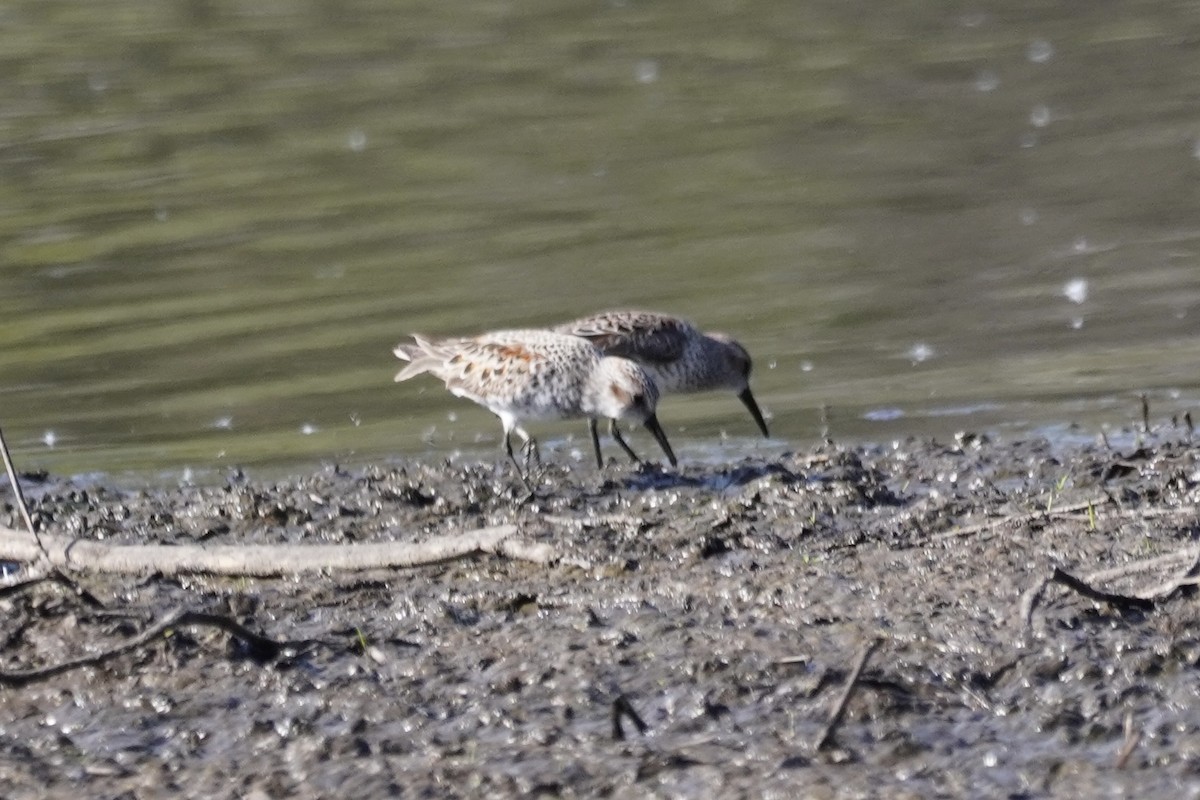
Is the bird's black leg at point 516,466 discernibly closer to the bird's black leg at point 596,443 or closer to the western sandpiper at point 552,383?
the western sandpiper at point 552,383

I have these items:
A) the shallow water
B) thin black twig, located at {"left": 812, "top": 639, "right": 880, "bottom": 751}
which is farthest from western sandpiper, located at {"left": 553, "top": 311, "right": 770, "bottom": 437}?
thin black twig, located at {"left": 812, "top": 639, "right": 880, "bottom": 751}

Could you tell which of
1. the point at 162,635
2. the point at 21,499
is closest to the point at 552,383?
the point at 21,499

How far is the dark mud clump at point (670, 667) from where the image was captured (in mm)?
4164

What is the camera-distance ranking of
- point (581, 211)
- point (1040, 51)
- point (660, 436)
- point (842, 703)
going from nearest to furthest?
1. point (842, 703)
2. point (660, 436)
3. point (581, 211)
4. point (1040, 51)

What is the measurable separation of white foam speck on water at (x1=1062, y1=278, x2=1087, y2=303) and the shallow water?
0.02m

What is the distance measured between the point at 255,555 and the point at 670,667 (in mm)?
1763

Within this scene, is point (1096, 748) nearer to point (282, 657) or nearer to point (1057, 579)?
point (1057, 579)

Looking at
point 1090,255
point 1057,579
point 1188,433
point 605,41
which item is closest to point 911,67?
point 605,41

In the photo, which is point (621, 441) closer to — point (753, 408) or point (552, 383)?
point (552, 383)

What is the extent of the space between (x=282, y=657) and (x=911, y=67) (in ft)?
43.2

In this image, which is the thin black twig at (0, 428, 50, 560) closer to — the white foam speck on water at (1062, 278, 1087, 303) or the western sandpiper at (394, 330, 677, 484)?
the western sandpiper at (394, 330, 677, 484)

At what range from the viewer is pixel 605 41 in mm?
18922

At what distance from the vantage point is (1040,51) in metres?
17.7

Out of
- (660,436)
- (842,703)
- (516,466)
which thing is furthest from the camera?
(660,436)
